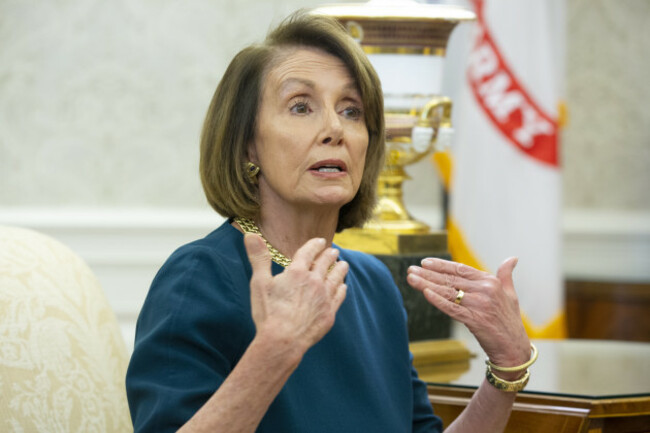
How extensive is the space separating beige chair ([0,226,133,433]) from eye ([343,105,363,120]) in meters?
0.65

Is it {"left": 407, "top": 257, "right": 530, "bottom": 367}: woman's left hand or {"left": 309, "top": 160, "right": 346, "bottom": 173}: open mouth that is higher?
{"left": 309, "top": 160, "right": 346, "bottom": 173}: open mouth

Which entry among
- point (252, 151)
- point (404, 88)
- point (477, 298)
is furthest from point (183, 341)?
point (404, 88)

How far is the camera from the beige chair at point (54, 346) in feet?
5.47

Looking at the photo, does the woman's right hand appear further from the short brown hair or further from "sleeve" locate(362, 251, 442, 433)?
"sleeve" locate(362, 251, 442, 433)

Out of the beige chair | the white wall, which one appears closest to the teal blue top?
the beige chair

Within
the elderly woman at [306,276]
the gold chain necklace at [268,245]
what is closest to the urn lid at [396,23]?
the elderly woman at [306,276]

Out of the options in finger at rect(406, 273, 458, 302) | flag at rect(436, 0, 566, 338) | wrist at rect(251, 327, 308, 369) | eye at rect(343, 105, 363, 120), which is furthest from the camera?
flag at rect(436, 0, 566, 338)

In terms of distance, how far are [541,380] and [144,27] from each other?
8.82 feet

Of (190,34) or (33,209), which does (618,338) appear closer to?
(190,34)

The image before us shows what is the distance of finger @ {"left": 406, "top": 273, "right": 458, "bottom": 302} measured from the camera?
1.60 m

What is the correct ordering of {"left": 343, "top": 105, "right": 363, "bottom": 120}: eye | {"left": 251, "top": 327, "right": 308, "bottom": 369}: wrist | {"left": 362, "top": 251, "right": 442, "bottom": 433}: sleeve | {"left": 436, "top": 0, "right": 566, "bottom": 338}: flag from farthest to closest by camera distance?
1. {"left": 436, "top": 0, "right": 566, "bottom": 338}: flag
2. {"left": 362, "top": 251, "right": 442, "bottom": 433}: sleeve
3. {"left": 343, "top": 105, "right": 363, "bottom": 120}: eye
4. {"left": 251, "top": 327, "right": 308, "bottom": 369}: wrist

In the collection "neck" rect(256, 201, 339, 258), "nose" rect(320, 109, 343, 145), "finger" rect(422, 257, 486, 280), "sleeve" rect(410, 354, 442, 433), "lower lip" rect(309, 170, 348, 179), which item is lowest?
"sleeve" rect(410, 354, 442, 433)

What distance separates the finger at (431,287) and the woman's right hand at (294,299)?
301mm

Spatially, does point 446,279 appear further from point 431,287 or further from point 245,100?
point 245,100
